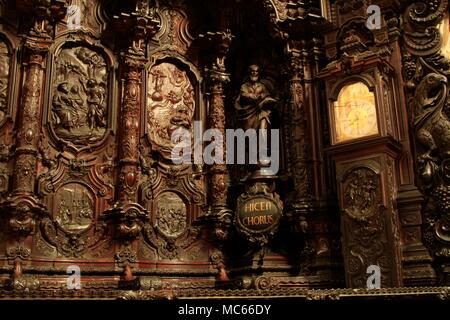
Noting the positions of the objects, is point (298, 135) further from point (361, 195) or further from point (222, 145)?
point (361, 195)

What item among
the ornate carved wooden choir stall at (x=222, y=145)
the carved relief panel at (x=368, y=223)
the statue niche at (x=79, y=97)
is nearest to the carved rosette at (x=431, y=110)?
the ornate carved wooden choir stall at (x=222, y=145)

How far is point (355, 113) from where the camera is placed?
7215 millimetres

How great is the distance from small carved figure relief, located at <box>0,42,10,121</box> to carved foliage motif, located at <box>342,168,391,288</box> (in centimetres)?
475

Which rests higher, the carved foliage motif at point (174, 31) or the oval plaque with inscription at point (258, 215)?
the carved foliage motif at point (174, 31)

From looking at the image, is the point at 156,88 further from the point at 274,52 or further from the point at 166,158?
the point at 274,52

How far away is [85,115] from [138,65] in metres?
1.12

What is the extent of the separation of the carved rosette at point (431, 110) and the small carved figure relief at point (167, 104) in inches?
134

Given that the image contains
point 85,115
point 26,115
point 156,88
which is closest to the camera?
point 26,115

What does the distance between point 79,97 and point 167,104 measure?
138 centimetres

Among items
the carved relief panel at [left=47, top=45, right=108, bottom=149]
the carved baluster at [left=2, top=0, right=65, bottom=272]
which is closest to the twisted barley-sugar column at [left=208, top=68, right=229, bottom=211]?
the carved relief panel at [left=47, top=45, right=108, bottom=149]

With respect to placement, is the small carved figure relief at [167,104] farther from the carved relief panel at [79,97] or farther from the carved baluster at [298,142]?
the carved baluster at [298,142]

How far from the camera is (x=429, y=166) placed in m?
6.86

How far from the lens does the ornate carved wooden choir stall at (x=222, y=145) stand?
22.3 ft
